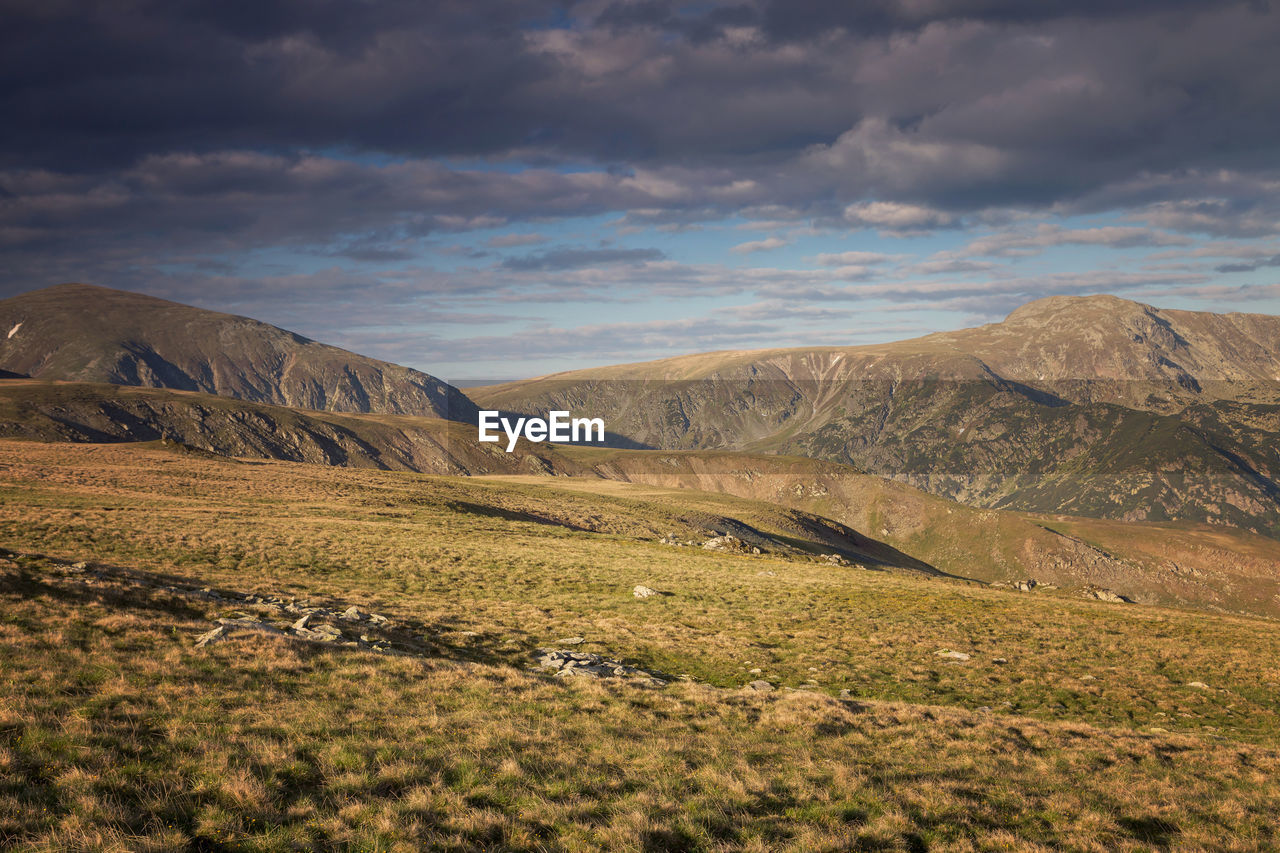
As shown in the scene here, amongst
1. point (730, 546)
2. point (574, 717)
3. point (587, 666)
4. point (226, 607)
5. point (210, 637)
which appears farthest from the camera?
point (730, 546)

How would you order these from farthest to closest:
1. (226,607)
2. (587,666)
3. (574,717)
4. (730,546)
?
(730,546) < (226,607) < (587,666) < (574,717)

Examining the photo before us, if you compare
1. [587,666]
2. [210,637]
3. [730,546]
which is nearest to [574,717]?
[587,666]

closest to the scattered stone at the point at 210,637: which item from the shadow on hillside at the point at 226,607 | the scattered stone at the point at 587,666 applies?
the shadow on hillside at the point at 226,607

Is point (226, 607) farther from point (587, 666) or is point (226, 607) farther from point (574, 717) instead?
point (574, 717)

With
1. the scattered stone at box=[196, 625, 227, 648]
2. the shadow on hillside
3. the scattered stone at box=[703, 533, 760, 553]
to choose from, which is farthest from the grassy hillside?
the scattered stone at box=[703, 533, 760, 553]

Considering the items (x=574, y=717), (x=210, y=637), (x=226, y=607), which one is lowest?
(x=574, y=717)

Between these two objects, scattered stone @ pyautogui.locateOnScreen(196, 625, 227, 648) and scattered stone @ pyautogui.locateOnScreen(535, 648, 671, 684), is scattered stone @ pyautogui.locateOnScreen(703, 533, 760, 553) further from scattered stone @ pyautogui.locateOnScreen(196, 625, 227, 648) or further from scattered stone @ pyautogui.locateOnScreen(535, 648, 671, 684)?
scattered stone @ pyautogui.locateOnScreen(196, 625, 227, 648)

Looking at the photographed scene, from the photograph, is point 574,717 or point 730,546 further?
point 730,546

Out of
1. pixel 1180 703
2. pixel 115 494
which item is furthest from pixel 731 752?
pixel 115 494

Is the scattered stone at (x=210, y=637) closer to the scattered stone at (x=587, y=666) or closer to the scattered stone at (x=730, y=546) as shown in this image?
the scattered stone at (x=587, y=666)
